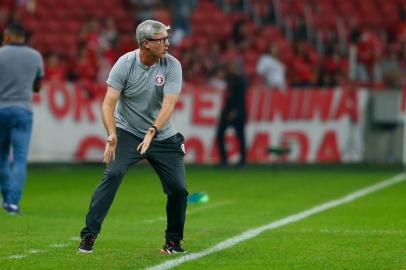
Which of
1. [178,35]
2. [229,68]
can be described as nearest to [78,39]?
[178,35]

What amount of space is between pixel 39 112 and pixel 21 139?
32.3 feet

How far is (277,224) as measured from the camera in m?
12.9

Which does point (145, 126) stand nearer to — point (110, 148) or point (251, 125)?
point (110, 148)

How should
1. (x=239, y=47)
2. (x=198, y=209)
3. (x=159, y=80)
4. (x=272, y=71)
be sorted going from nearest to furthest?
(x=159, y=80) → (x=198, y=209) → (x=272, y=71) → (x=239, y=47)

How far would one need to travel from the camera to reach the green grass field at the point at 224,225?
9.62 meters

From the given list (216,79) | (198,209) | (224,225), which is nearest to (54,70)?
(216,79)

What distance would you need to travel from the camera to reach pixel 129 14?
30.4m

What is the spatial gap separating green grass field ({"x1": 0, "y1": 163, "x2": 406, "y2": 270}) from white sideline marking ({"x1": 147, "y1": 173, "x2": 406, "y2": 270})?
9cm

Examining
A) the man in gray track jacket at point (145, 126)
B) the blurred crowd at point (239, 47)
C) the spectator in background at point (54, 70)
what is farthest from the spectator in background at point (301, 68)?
the man in gray track jacket at point (145, 126)

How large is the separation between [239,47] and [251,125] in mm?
2720

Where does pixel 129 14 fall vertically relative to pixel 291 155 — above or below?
above

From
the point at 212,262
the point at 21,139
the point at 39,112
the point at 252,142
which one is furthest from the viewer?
the point at 252,142

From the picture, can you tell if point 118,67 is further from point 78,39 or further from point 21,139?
point 78,39

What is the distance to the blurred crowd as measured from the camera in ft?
86.2
